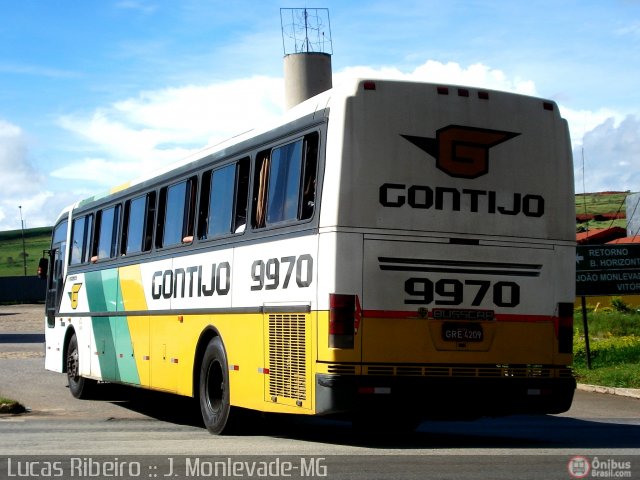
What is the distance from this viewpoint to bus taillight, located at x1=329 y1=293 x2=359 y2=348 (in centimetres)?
1125

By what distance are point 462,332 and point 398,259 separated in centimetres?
104

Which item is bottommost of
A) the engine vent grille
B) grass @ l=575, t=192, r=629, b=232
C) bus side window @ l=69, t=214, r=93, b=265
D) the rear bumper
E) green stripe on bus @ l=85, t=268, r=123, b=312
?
the rear bumper

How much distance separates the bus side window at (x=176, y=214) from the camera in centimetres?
1507

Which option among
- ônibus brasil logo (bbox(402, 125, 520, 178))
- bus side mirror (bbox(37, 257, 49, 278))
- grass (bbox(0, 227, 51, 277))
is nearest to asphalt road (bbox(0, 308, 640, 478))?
ônibus brasil logo (bbox(402, 125, 520, 178))

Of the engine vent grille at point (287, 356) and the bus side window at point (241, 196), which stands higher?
the bus side window at point (241, 196)

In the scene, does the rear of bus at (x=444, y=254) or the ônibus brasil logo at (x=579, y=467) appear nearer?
the ônibus brasil logo at (x=579, y=467)

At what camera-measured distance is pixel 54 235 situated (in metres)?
22.8

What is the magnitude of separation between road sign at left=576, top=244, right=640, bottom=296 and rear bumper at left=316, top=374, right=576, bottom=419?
39.0 ft

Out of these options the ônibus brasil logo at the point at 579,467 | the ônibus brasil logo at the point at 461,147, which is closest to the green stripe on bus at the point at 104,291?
the ônibus brasil logo at the point at 461,147

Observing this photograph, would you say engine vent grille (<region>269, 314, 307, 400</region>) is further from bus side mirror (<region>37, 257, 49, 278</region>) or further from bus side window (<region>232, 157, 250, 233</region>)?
bus side mirror (<region>37, 257, 49, 278</region>)

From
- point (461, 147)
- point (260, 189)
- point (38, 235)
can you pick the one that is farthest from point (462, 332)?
point (38, 235)

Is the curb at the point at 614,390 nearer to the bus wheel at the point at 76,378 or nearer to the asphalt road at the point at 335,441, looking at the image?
the asphalt road at the point at 335,441

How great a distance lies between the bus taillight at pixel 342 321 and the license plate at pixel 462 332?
1074 mm

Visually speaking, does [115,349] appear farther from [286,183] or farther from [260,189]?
[286,183]
